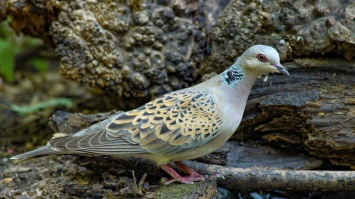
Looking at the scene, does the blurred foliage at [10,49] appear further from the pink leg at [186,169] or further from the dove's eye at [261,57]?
the dove's eye at [261,57]

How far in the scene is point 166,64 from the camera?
211 inches

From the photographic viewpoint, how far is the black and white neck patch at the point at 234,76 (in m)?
4.33

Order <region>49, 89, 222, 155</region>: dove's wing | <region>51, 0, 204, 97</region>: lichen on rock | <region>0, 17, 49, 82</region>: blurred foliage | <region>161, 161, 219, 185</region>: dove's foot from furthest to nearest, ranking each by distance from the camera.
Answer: <region>0, 17, 49, 82</region>: blurred foliage → <region>51, 0, 204, 97</region>: lichen on rock → <region>161, 161, 219, 185</region>: dove's foot → <region>49, 89, 222, 155</region>: dove's wing

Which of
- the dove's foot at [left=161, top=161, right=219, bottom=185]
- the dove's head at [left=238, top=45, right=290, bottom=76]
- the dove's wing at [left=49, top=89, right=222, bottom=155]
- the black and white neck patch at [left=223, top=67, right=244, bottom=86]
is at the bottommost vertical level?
the dove's foot at [left=161, top=161, right=219, bottom=185]

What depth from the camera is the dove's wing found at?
4125mm

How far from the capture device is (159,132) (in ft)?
13.6

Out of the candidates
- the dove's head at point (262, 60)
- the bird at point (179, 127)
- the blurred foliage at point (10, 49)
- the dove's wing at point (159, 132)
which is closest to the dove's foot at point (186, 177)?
the bird at point (179, 127)

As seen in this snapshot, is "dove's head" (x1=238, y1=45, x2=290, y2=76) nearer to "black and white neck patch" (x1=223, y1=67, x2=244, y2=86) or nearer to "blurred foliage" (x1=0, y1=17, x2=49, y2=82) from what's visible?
"black and white neck patch" (x1=223, y1=67, x2=244, y2=86)

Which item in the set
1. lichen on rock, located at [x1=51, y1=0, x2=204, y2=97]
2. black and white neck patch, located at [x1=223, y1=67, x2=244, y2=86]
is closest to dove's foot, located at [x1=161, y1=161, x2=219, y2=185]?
black and white neck patch, located at [x1=223, y1=67, x2=244, y2=86]

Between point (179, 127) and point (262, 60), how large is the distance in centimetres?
83

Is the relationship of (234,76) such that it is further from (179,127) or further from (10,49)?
(10,49)

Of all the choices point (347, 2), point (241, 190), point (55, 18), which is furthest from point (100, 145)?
point (347, 2)

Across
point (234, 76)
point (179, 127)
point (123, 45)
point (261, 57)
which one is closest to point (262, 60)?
point (261, 57)

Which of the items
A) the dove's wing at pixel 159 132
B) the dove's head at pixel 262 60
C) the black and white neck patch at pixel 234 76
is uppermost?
the dove's head at pixel 262 60
